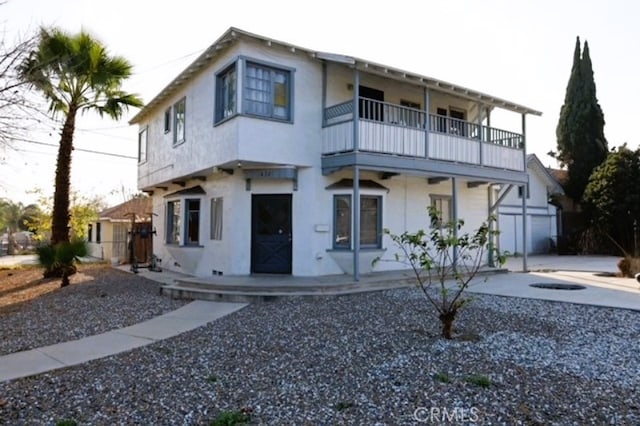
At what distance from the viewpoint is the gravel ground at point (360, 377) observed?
4105 mm

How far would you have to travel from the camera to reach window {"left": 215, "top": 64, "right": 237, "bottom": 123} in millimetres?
11662

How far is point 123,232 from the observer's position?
23.0 m

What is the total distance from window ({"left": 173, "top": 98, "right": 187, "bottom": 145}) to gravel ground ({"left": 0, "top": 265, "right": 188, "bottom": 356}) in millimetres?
4781

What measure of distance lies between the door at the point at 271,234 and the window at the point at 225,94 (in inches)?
92.4

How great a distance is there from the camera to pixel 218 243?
42.3 feet

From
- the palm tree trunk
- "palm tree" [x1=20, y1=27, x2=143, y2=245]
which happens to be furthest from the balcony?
the palm tree trunk

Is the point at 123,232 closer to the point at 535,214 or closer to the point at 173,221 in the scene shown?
the point at 173,221

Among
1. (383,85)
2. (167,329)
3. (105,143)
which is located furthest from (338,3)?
(105,143)

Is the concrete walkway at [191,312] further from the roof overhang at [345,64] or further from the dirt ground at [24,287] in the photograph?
the roof overhang at [345,64]

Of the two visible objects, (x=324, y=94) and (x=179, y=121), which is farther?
(x=179, y=121)

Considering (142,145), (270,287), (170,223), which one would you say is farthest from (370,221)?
(142,145)

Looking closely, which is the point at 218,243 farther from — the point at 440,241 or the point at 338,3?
the point at 440,241

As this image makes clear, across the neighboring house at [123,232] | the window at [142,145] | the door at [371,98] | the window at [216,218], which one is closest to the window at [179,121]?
the window at [216,218]

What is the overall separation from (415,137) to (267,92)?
425 cm
